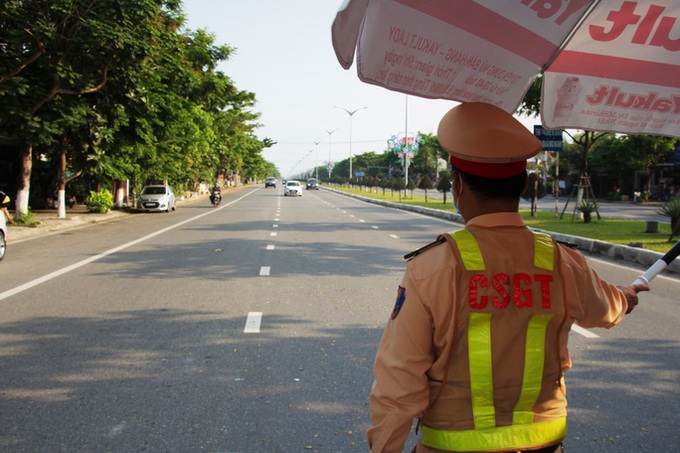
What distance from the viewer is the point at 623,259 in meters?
12.6

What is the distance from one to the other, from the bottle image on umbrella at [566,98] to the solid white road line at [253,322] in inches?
172

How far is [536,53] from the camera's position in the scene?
7.62 ft

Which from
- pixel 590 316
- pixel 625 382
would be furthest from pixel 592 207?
pixel 590 316

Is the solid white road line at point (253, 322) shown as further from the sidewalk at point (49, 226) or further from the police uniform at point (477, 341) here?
the sidewalk at point (49, 226)

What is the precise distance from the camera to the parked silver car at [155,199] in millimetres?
29016

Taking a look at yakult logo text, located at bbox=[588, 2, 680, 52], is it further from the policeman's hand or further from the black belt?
the black belt

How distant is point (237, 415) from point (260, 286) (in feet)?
16.0

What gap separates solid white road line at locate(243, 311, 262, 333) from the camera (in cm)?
632

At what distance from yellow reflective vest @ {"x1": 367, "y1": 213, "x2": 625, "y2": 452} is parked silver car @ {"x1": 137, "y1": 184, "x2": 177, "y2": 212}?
28.7 m

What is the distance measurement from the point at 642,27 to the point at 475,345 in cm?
144

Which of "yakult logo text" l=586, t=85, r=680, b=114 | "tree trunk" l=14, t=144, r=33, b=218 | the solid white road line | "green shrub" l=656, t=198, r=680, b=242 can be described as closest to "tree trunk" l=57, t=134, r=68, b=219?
"tree trunk" l=14, t=144, r=33, b=218

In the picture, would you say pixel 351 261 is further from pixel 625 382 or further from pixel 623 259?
pixel 625 382

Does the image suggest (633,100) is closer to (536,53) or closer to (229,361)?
(536,53)

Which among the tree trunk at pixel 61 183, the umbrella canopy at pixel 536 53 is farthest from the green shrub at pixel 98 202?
the umbrella canopy at pixel 536 53
